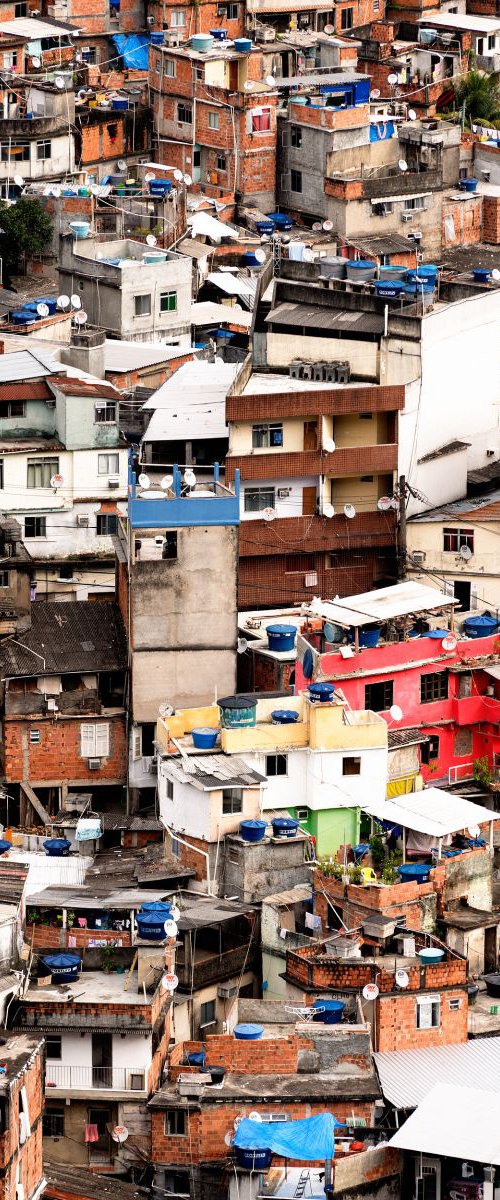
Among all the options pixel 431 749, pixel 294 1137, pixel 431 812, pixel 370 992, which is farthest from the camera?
pixel 431 749

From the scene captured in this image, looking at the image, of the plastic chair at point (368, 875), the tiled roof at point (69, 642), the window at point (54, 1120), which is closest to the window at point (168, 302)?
the tiled roof at point (69, 642)

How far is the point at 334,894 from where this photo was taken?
69.7m

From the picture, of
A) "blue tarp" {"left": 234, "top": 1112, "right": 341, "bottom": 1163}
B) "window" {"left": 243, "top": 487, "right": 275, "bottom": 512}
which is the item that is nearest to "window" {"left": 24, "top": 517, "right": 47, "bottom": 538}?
"window" {"left": 243, "top": 487, "right": 275, "bottom": 512}

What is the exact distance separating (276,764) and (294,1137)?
14.5 metres

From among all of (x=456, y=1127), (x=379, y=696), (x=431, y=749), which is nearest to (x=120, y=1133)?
(x=456, y=1127)

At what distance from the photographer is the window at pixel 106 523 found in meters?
86.0

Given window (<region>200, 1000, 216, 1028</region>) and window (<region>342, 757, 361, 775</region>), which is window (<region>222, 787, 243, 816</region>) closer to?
window (<region>342, 757, 361, 775</region>)

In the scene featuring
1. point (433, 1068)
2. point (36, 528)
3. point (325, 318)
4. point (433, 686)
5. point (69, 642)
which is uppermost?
point (325, 318)

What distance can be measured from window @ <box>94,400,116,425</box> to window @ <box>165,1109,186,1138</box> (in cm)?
2809

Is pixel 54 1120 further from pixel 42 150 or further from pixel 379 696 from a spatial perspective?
pixel 42 150

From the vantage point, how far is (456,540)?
86062 mm

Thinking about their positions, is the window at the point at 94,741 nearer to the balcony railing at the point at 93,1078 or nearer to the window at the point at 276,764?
the window at the point at 276,764

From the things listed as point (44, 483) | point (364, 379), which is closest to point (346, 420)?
point (364, 379)

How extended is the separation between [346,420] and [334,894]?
20163mm
